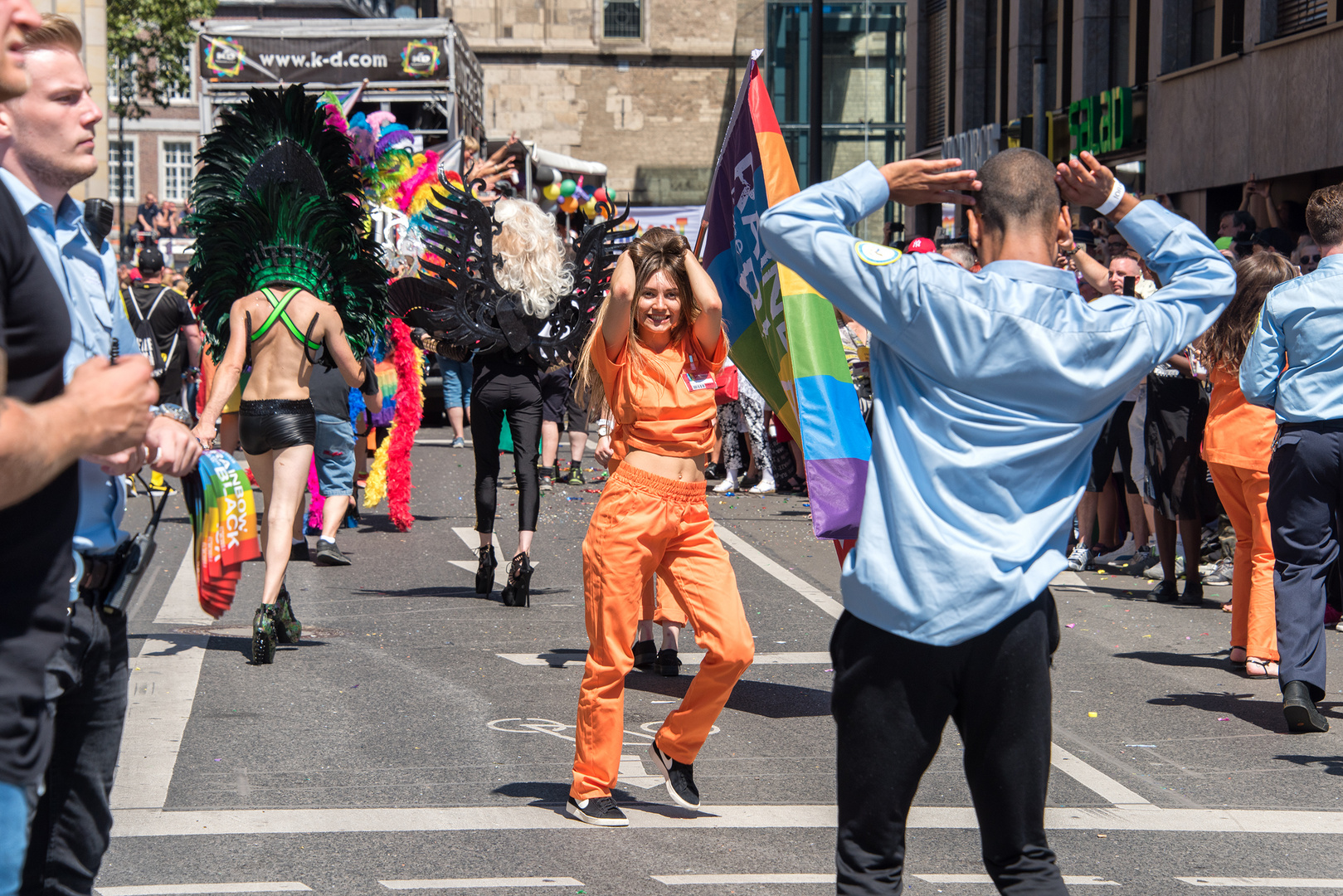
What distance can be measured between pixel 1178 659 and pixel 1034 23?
72.3 ft

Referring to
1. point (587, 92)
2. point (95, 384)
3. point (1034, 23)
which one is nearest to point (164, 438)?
point (95, 384)

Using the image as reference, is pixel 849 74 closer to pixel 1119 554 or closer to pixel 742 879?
pixel 1119 554

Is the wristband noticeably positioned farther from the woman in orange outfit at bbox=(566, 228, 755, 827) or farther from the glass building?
the glass building

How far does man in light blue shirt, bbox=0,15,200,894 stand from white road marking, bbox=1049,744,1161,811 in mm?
3339

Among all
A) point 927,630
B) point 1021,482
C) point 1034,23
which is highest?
point 1034,23

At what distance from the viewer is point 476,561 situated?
11.0 metres

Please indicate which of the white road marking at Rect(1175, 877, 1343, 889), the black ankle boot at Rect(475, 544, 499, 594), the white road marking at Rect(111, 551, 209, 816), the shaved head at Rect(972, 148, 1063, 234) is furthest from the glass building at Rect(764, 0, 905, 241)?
the shaved head at Rect(972, 148, 1063, 234)

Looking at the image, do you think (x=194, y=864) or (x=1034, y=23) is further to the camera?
(x=1034, y=23)

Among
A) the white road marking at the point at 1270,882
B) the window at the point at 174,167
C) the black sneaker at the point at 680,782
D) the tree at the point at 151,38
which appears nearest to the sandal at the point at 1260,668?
the white road marking at the point at 1270,882

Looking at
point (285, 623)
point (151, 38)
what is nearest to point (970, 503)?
point (285, 623)

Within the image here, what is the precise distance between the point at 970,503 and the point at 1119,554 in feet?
27.8

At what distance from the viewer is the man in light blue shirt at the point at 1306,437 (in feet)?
21.0

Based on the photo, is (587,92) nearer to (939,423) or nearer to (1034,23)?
(1034,23)

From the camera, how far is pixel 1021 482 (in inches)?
130
